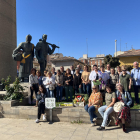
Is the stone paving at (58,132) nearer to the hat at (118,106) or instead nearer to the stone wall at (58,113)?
the stone wall at (58,113)

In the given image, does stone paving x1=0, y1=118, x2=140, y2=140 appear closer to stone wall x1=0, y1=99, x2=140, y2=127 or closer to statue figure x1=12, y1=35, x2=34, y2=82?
stone wall x1=0, y1=99, x2=140, y2=127

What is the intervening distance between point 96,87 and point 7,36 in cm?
892

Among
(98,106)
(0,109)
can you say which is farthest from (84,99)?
(0,109)

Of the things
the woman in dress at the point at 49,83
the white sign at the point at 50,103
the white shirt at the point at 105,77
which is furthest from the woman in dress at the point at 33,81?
the white shirt at the point at 105,77

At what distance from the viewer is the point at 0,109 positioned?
6152 mm

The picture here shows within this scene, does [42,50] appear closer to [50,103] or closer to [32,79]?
[32,79]

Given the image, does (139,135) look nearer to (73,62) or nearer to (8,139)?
(8,139)

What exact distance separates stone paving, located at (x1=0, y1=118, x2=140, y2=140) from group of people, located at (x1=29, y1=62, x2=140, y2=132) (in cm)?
34

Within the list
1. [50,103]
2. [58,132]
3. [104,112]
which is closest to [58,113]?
[50,103]

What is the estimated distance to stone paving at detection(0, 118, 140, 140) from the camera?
409 centimetres

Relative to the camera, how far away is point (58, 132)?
4484 millimetres

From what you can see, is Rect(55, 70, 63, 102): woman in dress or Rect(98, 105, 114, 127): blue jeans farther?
Rect(55, 70, 63, 102): woman in dress

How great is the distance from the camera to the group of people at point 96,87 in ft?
15.9

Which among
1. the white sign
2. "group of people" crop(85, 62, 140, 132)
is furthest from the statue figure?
"group of people" crop(85, 62, 140, 132)
